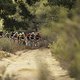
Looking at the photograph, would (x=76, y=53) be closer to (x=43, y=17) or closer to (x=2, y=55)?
(x=2, y=55)

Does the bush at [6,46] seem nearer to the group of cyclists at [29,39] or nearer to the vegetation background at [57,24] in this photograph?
the vegetation background at [57,24]

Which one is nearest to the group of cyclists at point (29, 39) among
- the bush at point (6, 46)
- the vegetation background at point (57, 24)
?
the vegetation background at point (57, 24)

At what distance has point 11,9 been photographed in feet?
50.6

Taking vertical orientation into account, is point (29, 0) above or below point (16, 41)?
above

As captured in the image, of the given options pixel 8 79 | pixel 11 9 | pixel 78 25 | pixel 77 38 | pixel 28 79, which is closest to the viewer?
pixel 78 25

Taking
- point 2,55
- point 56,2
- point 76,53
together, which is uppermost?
point 76,53

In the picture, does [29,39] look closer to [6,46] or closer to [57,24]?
[6,46]

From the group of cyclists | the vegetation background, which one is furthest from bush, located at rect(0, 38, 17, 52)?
the group of cyclists

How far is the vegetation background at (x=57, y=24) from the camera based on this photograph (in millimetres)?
4766

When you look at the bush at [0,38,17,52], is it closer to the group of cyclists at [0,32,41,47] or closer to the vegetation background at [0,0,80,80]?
the vegetation background at [0,0,80,80]

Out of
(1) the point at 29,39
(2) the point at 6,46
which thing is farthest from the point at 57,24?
(1) the point at 29,39

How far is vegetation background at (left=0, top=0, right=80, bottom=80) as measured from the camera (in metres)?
4.77

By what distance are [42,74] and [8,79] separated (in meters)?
3.30

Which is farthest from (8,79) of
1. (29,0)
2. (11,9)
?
(29,0)
